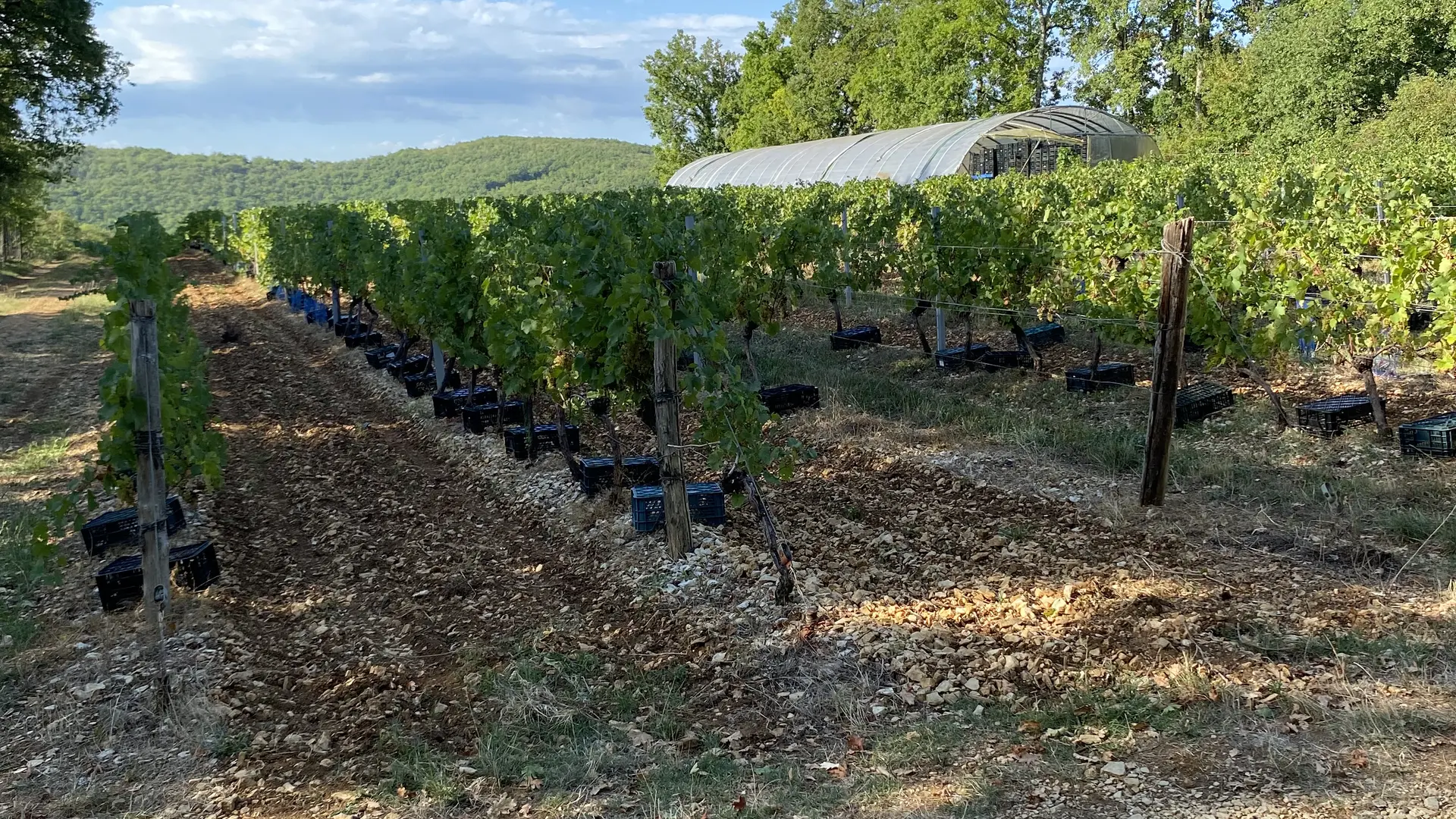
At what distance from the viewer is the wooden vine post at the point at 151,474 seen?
189 inches

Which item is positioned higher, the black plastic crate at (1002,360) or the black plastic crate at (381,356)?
the black plastic crate at (1002,360)

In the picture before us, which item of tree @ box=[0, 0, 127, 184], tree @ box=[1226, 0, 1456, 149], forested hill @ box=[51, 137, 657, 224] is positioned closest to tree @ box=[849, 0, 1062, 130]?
tree @ box=[1226, 0, 1456, 149]

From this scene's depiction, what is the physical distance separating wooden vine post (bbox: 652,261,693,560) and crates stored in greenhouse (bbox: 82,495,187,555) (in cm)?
351

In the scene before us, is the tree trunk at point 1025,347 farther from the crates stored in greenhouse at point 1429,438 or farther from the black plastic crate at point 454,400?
the black plastic crate at point 454,400

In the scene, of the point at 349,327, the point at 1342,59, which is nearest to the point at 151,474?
the point at 349,327

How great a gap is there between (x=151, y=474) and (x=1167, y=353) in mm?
5757

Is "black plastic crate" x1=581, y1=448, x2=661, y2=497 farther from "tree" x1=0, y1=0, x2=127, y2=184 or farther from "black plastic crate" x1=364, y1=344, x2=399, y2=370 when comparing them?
"tree" x1=0, y1=0, x2=127, y2=184

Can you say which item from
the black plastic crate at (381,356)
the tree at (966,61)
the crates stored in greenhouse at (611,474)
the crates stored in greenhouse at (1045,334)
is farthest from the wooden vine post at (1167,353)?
the tree at (966,61)

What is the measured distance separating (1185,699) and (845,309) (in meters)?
11.5

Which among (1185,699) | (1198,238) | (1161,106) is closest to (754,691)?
(1185,699)

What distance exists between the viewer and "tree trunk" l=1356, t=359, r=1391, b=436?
746cm

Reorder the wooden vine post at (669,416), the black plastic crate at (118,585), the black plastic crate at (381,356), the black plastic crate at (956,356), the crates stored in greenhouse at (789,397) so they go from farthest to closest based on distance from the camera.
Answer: the black plastic crate at (381,356), the black plastic crate at (956,356), the crates stored in greenhouse at (789,397), the wooden vine post at (669,416), the black plastic crate at (118,585)

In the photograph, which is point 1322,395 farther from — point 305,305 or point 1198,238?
point 305,305

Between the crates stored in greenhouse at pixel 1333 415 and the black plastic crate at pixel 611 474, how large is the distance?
4.95 meters
